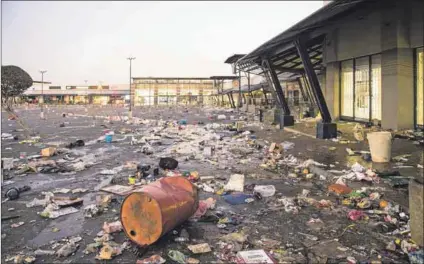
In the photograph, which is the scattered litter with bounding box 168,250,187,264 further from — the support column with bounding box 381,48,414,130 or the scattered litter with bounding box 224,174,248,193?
the support column with bounding box 381,48,414,130

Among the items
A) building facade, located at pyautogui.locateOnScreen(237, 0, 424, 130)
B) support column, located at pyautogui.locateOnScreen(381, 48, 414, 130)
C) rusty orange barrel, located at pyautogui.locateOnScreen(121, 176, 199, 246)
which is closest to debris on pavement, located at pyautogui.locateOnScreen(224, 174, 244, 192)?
rusty orange barrel, located at pyautogui.locateOnScreen(121, 176, 199, 246)

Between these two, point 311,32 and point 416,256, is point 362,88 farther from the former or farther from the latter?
point 416,256

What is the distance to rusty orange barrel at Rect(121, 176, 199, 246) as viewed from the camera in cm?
346

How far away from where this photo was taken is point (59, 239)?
3879 millimetres

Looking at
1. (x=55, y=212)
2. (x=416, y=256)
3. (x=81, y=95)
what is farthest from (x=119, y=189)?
(x=81, y=95)

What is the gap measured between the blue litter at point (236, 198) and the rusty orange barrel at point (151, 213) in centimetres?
148

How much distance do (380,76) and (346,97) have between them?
→ 3.05 meters

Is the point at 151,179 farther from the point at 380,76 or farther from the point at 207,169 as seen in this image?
the point at 380,76

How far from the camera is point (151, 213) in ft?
11.4

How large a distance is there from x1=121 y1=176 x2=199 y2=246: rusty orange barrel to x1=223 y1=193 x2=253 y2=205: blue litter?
1.48 metres

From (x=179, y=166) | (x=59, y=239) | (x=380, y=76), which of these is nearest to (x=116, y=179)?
(x=179, y=166)

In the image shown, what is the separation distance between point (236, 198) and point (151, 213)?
2.12 metres

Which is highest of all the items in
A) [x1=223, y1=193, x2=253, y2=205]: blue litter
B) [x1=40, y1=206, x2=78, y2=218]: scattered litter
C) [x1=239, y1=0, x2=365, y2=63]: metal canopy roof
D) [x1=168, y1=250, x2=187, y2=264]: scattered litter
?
[x1=239, y1=0, x2=365, y2=63]: metal canopy roof

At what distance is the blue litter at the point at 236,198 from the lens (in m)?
5.14
